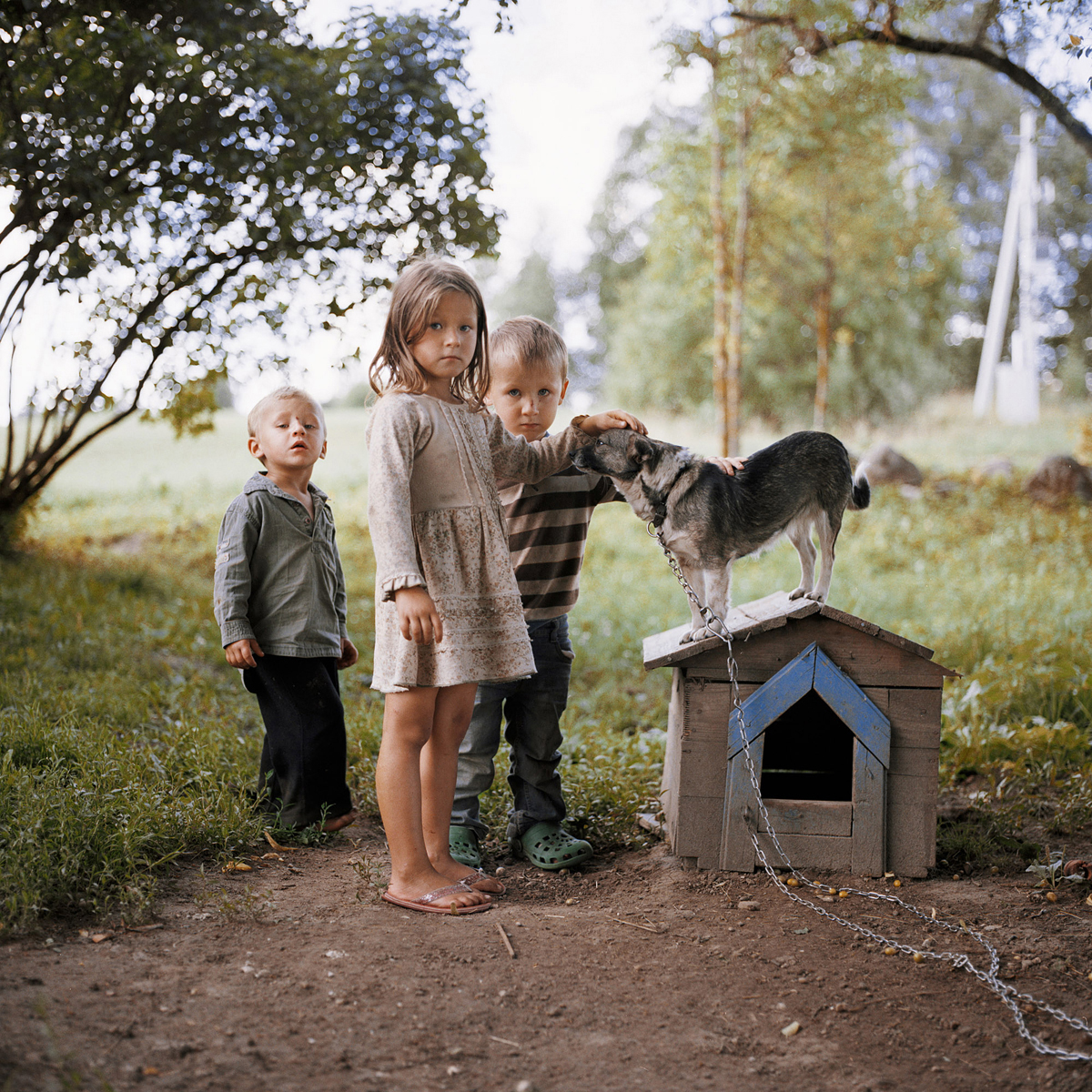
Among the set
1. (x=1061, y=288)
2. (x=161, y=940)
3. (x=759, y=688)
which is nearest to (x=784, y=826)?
(x=759, y=688)

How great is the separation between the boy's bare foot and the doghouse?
134 cm

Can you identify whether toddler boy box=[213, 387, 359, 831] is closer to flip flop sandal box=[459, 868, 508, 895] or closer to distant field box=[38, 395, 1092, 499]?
flip flop sandal box=[459, 868, 508, 895]

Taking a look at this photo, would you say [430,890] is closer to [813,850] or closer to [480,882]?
[480,882]

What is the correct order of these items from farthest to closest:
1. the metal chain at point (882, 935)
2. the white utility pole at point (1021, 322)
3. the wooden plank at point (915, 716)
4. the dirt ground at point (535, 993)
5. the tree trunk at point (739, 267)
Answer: the white utility pole at point (1021, 322) < the tree trunk at point (739, 267) < the wooden plank at point (915, 716) < the metal chain at point (882, 935) < the dirt ground at point (535, 993)

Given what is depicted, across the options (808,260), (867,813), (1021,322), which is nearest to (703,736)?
(867,813)

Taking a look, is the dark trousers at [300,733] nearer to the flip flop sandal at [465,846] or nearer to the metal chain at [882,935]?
the flip flop sandal at [465,846]

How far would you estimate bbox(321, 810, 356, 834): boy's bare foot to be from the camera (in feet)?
12.3

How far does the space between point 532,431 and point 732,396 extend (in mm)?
10762

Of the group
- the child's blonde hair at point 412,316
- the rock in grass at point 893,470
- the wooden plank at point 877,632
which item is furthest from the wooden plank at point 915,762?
the rock in grass at point 893,470

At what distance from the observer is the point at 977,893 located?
3309mm

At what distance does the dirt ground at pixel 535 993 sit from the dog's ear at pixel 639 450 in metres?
1.51

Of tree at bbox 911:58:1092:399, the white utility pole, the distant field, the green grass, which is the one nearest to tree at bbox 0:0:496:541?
the green grass

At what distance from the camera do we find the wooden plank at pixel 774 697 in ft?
11.1

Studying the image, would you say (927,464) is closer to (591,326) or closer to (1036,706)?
(1036,706)
